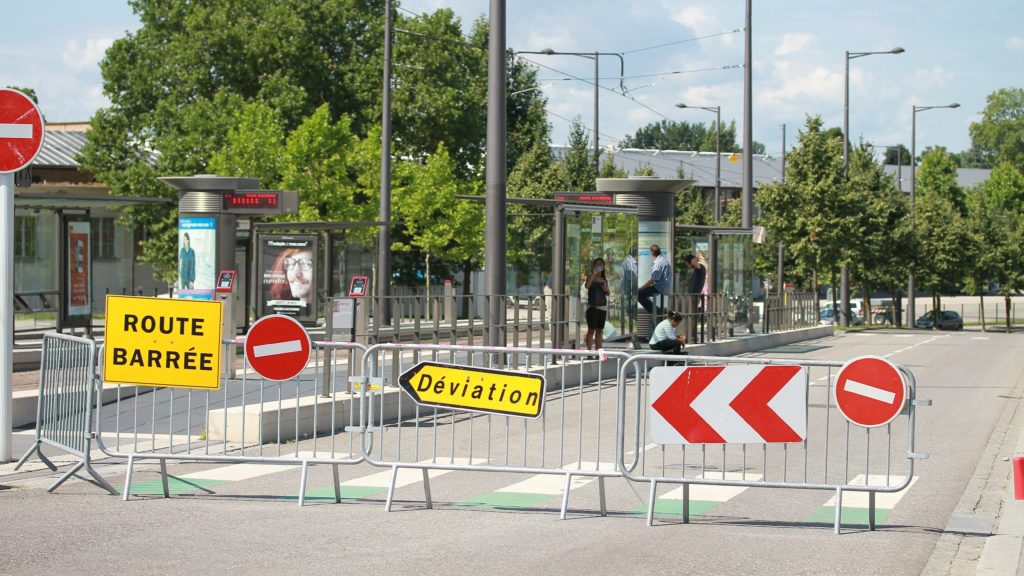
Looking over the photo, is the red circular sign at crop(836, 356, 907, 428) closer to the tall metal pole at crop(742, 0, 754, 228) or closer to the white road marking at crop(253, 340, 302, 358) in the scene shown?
the white road marking at crop(253, 340, 302, 358)

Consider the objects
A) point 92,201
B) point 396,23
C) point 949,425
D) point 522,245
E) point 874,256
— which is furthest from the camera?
point 396,23

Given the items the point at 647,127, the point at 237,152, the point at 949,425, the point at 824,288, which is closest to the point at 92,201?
the point at 949,425

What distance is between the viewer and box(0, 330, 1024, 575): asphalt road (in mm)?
7105

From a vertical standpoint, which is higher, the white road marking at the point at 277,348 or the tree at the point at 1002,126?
the tree at the point at 1002,126

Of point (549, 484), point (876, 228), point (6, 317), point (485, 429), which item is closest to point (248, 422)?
point (485, 429)

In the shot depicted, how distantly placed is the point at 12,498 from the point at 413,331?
24.2ft

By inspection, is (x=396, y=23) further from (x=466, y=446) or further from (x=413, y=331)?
(x=466, y=446)

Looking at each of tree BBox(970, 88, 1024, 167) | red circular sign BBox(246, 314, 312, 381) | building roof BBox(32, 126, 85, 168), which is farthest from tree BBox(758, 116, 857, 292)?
tree BBox(970, 88, 1024, 167)

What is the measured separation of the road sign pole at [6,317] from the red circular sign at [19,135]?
134mm

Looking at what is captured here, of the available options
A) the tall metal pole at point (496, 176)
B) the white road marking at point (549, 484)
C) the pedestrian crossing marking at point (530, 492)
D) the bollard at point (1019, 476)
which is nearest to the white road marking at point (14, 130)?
the pedestrian crossing marking at point (530, 492)

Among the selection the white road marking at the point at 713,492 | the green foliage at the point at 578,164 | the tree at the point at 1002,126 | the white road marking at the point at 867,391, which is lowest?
the white road marking at the point at 713,492

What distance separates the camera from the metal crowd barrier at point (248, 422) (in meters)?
9.84

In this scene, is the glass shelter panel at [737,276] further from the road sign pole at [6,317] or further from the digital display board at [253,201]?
the road sign pole at [6,317]

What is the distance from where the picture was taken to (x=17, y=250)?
68.7 ft
